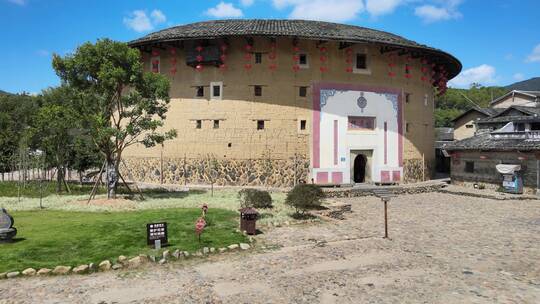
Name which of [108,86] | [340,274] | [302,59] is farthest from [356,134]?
[340,274]

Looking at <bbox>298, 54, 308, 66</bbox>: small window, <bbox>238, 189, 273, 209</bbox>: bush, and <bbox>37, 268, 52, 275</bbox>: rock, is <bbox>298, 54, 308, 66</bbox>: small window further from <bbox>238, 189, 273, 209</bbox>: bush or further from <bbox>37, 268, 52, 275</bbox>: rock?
<bbox>37, 268, 52, 275</bbox>: rock

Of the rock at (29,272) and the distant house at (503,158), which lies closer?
the rock at (29,272)

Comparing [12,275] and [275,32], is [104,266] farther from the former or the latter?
[275,32]

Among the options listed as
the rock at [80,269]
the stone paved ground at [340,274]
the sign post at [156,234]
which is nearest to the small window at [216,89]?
the stone paved ground at [340,274]

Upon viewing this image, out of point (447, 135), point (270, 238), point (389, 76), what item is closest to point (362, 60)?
point (389, 76)

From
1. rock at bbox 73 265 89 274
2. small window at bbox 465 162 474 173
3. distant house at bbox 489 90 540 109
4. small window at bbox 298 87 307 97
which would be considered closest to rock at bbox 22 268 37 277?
A: rock at bbox 73 265 89 274

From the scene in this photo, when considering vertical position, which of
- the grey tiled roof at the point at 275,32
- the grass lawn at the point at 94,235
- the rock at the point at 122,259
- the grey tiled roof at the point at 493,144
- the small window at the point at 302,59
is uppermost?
the grey tiled roof at the point at 275,32

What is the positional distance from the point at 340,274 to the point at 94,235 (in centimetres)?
762

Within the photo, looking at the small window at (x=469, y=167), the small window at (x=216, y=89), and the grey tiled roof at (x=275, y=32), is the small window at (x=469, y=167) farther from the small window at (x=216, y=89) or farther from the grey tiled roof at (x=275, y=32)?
the small window at (x=216, y=89)

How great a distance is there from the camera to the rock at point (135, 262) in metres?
9.99

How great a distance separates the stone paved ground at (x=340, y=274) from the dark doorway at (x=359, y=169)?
14004 mm

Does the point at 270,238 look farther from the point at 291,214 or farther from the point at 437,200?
the point at 437,200

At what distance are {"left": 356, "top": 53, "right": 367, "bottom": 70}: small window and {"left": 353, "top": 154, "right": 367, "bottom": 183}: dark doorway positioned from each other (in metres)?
6.12

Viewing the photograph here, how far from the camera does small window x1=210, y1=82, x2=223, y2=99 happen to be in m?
25.8
